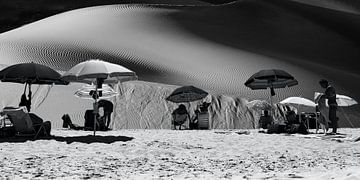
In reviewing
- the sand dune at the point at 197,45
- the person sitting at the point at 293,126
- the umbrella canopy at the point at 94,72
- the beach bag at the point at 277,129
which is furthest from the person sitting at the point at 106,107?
the sand dune at the point at 197,45

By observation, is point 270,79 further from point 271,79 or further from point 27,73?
point 27,73

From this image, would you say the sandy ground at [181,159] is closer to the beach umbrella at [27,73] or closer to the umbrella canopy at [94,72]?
the umbrella canopy at [94,72]

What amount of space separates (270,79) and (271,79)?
4cm

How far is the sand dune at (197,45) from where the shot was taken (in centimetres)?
2750

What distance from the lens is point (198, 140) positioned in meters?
11.0

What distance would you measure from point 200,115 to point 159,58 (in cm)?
1328

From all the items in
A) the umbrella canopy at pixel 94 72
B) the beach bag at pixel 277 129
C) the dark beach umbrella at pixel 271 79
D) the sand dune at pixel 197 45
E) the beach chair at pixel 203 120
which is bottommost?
the beach bag at pixel 277 129

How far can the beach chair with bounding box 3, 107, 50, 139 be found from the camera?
10281mm

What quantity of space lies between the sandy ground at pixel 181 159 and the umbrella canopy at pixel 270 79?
12.9 feet

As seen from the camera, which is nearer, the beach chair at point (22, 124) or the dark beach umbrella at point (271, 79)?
the beach chair at point (22, 124)

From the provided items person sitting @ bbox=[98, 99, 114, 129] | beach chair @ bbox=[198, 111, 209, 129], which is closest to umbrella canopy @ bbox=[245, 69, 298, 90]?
beach chair @ bbox=[198, 111, 209, 129]

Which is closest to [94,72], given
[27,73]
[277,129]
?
[27,73]

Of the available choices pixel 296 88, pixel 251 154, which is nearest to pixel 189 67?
pixel 296 88

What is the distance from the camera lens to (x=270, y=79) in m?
15.1
